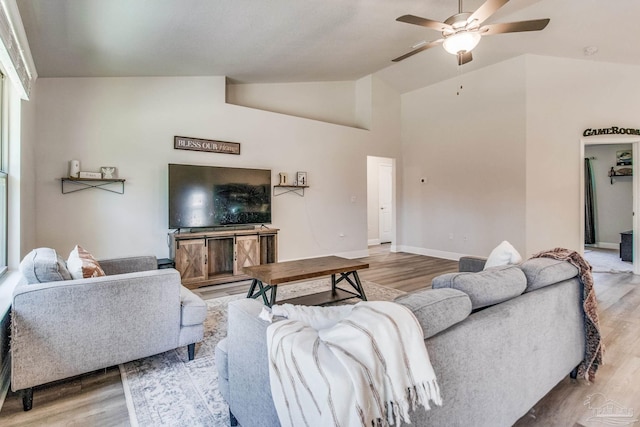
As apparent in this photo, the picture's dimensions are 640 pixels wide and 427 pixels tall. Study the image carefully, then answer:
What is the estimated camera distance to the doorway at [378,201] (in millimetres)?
8375

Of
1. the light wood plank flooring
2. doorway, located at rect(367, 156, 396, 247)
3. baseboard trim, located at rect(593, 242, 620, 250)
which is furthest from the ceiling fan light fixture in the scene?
baseboard trim, located at rect(593, 242, 620, 250)

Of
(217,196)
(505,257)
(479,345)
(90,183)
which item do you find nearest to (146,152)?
(90,183)

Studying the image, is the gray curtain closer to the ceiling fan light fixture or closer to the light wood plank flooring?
the light wood plank flooring

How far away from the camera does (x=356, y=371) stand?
879 mm

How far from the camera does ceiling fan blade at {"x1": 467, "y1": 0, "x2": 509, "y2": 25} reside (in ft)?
8.30

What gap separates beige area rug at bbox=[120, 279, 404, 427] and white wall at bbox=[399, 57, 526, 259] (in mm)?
4994

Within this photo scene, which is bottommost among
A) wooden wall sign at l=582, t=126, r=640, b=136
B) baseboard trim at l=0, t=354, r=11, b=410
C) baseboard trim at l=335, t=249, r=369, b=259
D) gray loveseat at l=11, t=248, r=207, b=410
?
baseboard trim at l=0, t=354, r=11, b=410

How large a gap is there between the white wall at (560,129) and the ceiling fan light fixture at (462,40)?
2.98m

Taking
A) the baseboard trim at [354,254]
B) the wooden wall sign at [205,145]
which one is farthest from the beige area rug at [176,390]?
the baseboard trim at [354,254]

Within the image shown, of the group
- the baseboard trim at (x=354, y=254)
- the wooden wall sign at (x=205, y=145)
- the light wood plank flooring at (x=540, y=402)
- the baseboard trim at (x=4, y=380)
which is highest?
the wooden wall sign at (x=205, y=145)

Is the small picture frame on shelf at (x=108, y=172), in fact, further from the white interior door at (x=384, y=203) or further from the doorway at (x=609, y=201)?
the doorway at (x=609, y=201)

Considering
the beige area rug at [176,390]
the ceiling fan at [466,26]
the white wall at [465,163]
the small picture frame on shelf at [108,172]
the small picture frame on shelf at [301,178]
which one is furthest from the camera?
the small picture frame on shelf at [301,178]

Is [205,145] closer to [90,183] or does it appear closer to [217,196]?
[217,196]

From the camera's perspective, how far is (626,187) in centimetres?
713
